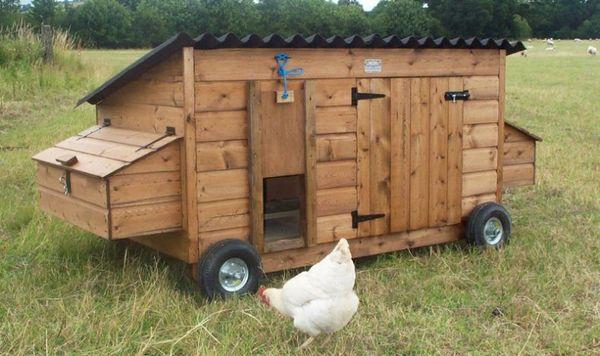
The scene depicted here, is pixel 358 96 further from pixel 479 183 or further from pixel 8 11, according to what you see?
pixel 8 11

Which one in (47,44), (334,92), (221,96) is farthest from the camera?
(47,44)

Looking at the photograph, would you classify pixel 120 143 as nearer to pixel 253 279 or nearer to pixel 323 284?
pixel 253 279

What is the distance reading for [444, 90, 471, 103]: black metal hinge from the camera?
6773 mm

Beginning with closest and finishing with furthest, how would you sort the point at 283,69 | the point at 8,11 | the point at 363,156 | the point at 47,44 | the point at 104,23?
the point at 283,69 < the point at 363,156 < the point at 47,44 < the point at 8,11 < the point at 104,23

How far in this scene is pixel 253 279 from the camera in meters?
5.64

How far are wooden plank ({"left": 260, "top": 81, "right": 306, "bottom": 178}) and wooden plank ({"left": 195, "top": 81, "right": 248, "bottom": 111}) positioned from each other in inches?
6.2

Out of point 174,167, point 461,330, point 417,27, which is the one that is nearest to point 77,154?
point 174,167

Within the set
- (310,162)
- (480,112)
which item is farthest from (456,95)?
(310,162)

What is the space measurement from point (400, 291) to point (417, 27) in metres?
64.3

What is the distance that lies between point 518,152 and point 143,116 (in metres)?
3.60

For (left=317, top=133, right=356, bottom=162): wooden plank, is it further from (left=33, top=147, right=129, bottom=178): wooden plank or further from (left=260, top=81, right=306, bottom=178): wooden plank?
(left=33, top=147, right=129, bottom=178): wooden plank

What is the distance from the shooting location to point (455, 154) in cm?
689

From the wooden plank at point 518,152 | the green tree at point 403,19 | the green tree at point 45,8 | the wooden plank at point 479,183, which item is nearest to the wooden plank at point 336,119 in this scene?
the wooden plank at point 479,183

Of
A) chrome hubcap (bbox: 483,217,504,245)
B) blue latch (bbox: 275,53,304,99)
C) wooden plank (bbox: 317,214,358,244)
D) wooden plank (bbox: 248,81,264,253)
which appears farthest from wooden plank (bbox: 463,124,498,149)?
wooden plank (bbox: 248,81,264,253)
